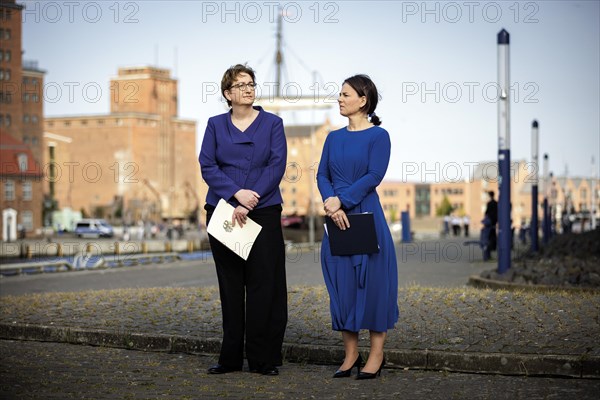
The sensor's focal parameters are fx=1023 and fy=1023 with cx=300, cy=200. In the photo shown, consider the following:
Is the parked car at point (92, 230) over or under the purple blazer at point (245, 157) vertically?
under

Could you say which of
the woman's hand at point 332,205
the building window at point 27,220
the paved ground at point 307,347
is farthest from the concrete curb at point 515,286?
the building window at point 27,220

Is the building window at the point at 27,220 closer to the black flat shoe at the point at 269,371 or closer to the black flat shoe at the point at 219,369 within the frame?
the black flat shoe at the point at 219,369

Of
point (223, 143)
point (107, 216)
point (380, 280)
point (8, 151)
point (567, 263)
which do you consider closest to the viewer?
point (380, 280)

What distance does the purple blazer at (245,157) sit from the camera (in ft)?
23.2

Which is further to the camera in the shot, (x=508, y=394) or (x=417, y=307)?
(x=417, y=307)

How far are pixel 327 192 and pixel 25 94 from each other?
115 m

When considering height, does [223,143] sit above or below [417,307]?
above

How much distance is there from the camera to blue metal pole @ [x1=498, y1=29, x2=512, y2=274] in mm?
17005

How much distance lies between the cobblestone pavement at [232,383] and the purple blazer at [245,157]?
1.22m

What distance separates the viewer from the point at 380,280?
6668 mm

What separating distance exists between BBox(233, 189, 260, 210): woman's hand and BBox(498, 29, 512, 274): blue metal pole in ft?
34.2

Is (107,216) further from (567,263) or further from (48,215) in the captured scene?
(567,263)

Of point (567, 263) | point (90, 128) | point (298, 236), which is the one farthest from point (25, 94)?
point (567, 263)

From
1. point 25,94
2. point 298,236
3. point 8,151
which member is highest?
point 25,94
